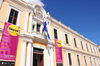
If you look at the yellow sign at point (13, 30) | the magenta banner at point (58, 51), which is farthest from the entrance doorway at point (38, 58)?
the yellow sign at point (13, 30)

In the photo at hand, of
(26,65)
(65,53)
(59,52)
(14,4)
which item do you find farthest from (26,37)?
(65,53)

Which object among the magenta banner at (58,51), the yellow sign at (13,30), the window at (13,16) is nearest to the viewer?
the yellow sign at (13,30)

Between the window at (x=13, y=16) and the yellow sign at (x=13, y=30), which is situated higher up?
the window at (x=13, y=16)

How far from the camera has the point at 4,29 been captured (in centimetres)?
576

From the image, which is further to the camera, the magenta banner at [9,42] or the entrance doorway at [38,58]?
the entrance doorway at [38,58]

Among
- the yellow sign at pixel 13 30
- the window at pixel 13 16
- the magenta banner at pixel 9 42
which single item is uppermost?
the window at pixel 13 16

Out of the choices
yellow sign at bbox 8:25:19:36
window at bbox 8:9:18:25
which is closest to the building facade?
window at bbox 8:9:18:25

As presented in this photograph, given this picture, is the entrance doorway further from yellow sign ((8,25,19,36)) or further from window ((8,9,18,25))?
window ((8,9,18,25))

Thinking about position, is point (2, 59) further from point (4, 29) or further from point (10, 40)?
point (4, 29)

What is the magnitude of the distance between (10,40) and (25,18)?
116 inches

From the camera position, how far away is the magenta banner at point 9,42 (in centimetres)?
519

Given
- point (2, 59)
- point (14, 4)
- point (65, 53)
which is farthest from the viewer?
point (65, 53)

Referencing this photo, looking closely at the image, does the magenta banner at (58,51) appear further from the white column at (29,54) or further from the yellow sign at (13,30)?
the yellow sign at (13,30)

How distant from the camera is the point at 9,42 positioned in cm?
570
